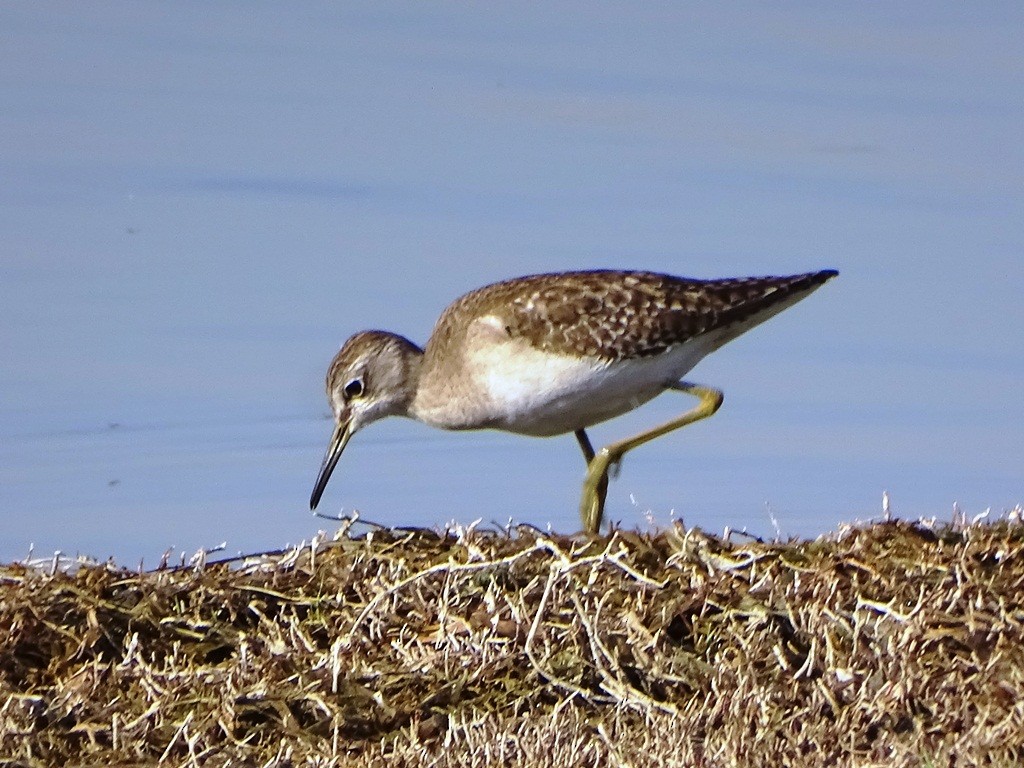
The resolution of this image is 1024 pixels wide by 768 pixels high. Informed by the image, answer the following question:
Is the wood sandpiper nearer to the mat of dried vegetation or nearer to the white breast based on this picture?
the white breast

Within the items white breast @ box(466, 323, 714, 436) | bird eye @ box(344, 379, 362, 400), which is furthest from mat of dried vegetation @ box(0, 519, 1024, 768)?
bird eye @ box(344, 379, 362, 400)

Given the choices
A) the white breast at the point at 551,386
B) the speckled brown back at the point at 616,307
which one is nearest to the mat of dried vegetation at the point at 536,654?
the white breast at the point at 551,386

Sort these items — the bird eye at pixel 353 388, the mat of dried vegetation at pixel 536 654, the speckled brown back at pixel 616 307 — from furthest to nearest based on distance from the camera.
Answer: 1. the bird eye at pixel 353 388
2. the speckled brown back at pixel 616 307
3. the mat of dried vegetation at pixel 536 654

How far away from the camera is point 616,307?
7.70 meters

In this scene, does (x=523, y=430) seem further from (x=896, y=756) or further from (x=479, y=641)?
(x=896, y=756)

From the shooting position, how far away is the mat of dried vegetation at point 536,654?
433cm

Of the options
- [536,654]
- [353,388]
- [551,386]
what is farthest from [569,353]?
[536,654]

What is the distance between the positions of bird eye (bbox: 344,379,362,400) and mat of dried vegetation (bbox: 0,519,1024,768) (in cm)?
→ 268

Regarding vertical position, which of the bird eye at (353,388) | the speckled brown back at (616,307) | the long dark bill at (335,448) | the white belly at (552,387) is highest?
the speckled brown back at (616,307)

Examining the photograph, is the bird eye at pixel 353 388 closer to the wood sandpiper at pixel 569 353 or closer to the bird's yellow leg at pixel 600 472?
the wood sandpiper at pixel 569 353

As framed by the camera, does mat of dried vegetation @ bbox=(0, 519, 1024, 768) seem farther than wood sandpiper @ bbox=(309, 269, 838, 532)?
No

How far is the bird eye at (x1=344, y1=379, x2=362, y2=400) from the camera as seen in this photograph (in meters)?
8.33

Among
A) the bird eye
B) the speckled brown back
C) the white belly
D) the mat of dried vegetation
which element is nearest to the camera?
the mat of dried vegetation

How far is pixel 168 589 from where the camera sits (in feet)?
17.6
